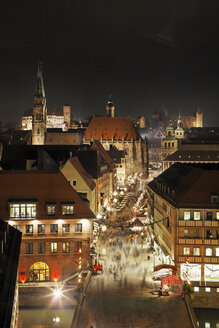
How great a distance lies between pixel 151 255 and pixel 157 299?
44.1 feet

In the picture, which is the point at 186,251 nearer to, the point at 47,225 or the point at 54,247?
the point at 54,247

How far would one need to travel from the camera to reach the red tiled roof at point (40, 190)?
40.1 metres

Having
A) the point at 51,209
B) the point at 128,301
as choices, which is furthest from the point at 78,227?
the point at 128,301

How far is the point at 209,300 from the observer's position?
128 feet

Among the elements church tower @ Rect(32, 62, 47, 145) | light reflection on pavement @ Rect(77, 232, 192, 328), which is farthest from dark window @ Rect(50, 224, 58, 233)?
church tower @ Rect(32, 62, 47, 145)

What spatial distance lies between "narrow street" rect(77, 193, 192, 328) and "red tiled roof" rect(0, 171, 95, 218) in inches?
255

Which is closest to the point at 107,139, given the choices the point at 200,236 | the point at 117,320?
the point at 200,236

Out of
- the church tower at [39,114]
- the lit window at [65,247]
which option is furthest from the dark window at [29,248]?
the church tower at [39,114]

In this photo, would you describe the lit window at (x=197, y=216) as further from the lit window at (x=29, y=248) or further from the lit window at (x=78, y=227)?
the lit window at (x=29, y=248)

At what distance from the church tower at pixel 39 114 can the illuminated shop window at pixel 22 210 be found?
95.4 meters

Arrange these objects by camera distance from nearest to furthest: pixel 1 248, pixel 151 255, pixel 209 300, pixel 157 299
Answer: pixel 1 248
pixel 157 299
pixel 209 300
pixel 151 255

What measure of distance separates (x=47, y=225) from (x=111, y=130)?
111 m

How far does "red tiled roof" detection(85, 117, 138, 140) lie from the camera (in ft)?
485

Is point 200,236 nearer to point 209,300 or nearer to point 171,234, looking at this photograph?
point 171,234
